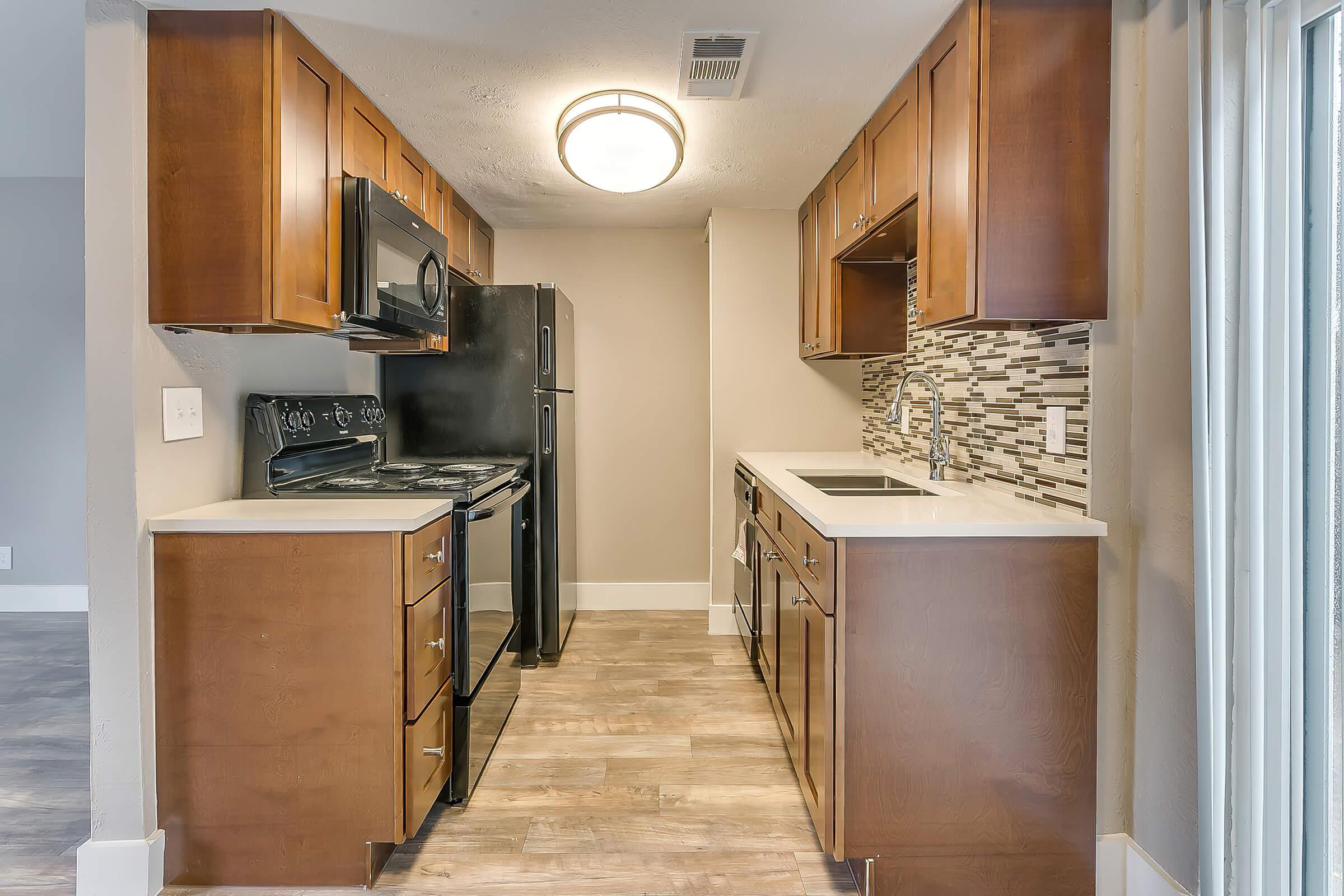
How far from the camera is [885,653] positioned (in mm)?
1682

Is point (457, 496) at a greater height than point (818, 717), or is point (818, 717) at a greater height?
point (457, 496)

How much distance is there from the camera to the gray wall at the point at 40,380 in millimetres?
3854

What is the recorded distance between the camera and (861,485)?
2.78m

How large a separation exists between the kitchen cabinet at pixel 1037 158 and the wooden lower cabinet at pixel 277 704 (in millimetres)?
1617

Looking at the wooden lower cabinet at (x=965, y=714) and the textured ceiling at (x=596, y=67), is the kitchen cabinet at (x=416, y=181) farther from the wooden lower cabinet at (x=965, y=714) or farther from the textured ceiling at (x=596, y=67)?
the wooden lower cabinet at (x=965, y=714)

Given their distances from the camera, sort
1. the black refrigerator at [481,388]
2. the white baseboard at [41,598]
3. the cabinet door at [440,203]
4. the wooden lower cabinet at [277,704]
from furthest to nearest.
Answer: the white baseboard at [41,598]
the black refrigerator at [481,388]
the cabinet door at [440,203]
the wooden lower cabinet at [277,704]

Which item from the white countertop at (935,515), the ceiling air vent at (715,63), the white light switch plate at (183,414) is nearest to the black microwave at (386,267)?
the white light switch plate at (183,414)

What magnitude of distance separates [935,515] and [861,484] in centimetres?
99

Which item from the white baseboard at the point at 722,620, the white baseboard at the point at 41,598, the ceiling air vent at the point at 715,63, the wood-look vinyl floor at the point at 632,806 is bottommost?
the wood-look vinyl floor at the point at 632,806

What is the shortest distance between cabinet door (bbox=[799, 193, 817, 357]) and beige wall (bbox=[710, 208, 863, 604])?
0.05 meters

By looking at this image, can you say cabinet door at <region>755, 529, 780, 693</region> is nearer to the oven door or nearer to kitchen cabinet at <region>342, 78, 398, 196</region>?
the oven door

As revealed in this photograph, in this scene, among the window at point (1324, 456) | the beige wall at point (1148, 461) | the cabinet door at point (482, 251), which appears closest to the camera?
the window at point (1324, 456)

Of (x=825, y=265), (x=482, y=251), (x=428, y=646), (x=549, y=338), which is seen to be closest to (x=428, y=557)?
(x=428, y=646)

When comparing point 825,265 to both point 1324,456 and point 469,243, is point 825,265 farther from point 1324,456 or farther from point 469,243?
point 1324,456
